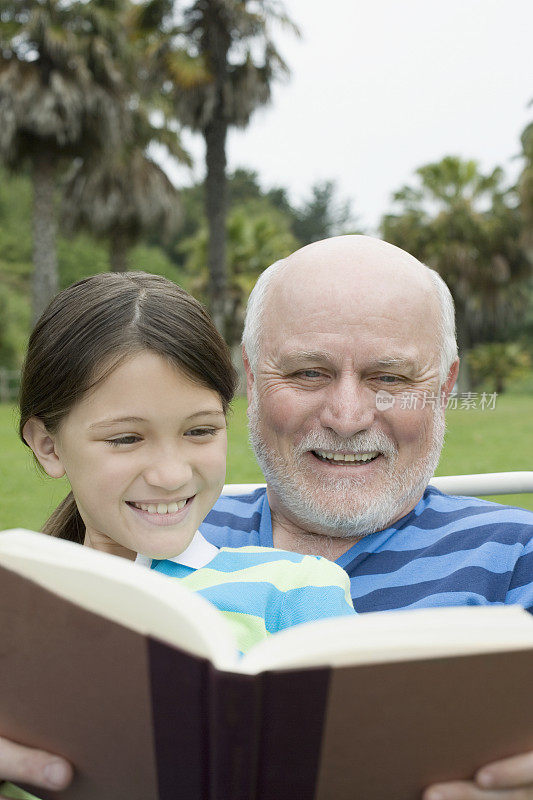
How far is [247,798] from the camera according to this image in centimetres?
78

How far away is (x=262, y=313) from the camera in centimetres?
181

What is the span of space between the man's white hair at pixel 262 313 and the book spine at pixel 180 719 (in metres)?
1.09

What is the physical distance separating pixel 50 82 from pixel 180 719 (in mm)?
13286

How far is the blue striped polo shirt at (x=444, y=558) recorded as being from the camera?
150 cm

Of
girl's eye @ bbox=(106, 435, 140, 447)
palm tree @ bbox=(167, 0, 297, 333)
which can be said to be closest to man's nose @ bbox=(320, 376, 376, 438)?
girl's eye @ bbox=(106, 435, 140, 447)

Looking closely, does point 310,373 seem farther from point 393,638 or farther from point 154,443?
point 393,638

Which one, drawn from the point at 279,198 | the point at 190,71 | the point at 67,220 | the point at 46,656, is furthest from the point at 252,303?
the point at 279,198

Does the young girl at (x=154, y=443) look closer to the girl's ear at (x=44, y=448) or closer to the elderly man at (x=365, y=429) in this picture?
the girl's ear at (x=44, y=448)

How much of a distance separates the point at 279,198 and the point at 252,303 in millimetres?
41026

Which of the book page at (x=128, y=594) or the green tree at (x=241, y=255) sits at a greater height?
the book page at (x=128, y=594)

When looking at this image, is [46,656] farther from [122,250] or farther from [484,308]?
[484,308]

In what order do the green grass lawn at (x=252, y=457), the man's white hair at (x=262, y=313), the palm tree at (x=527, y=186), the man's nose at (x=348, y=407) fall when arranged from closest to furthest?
1. the man's nose at (x=348, y=407)
2. the man's white hair at (x=262, y=313)
3. the green grass lawn at (x=252, y=457)
4. the palm tree at (x=527, y=186)

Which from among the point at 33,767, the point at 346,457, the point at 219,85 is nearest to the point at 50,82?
the point at 219,85

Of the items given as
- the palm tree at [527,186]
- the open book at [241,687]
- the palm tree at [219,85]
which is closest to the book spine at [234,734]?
the open book at [241,687]
